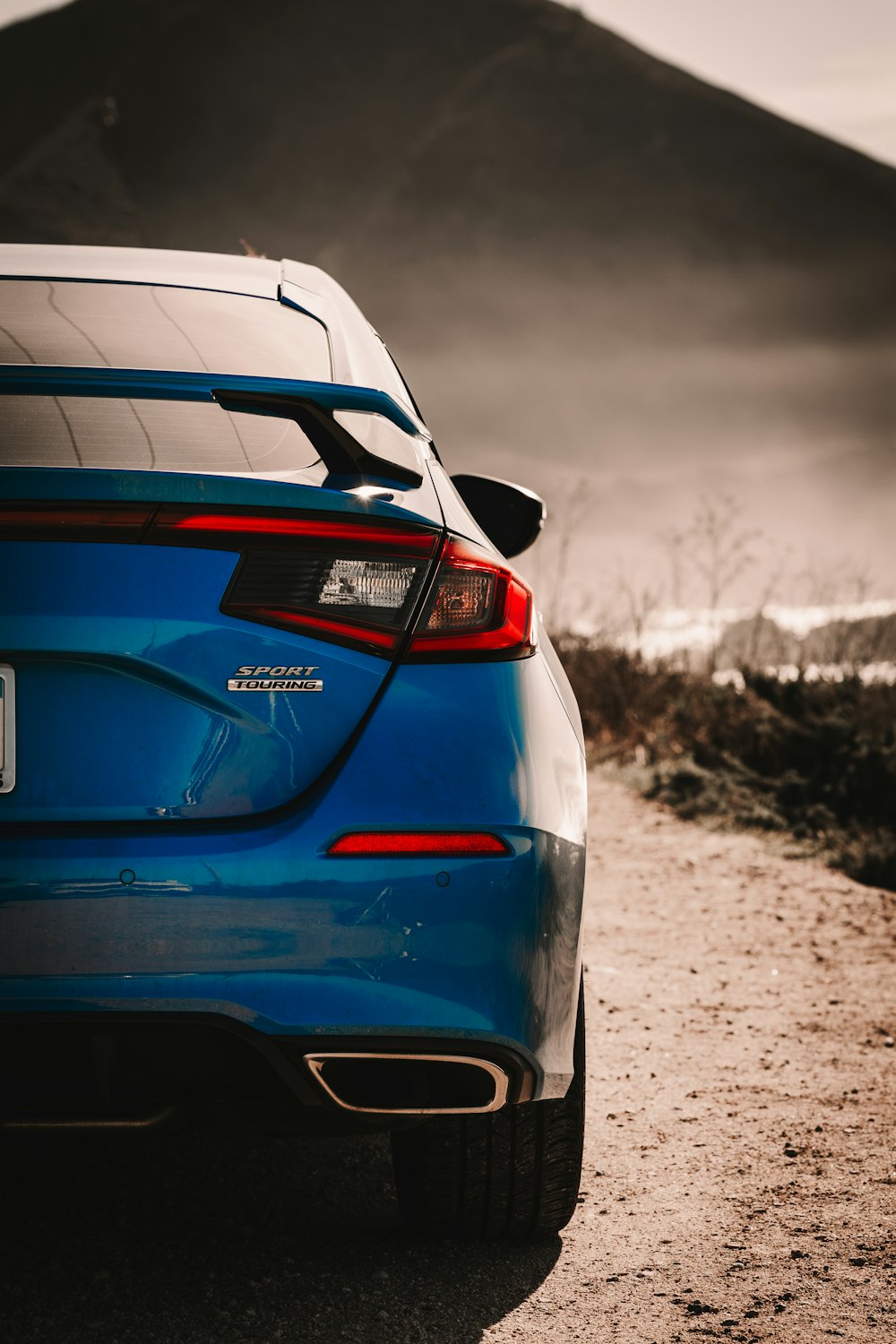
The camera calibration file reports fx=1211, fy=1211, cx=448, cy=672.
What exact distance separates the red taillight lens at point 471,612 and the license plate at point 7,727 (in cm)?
55

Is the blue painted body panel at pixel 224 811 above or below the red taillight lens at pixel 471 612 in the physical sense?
below

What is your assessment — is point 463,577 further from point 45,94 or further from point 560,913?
point 45,94

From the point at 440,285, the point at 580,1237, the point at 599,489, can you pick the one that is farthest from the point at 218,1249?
the point at 440,285

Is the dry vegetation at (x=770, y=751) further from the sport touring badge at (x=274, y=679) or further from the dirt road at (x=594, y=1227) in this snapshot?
the sport touring badge at (x=274, y=679)

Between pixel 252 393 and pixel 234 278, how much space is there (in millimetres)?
899

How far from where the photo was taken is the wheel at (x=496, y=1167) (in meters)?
2.21

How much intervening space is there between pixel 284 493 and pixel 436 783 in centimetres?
47

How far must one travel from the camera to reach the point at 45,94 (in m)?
54.6

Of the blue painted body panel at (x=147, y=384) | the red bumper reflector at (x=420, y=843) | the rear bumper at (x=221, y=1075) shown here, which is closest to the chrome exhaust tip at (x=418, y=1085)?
the rear bumper at (x=221, y=1075)

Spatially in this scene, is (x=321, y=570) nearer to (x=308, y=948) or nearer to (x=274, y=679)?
(x=274, y=679)

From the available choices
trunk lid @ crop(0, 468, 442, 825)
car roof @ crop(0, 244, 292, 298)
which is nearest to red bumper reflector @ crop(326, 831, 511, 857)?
trunk lid @ crop(0, 468, 442, 825)

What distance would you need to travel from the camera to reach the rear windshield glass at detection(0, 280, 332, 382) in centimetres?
213

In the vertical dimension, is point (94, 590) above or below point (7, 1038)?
above

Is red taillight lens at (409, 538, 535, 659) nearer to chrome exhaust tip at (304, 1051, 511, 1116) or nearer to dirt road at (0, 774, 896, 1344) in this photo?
chrome exhaust tip at (304, 1051, 511, 1116)
